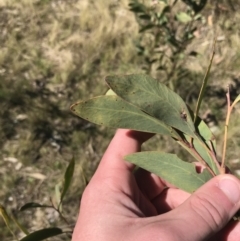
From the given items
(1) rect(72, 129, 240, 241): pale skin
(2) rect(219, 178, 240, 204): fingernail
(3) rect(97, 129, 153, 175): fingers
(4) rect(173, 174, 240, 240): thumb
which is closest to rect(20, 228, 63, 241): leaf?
(1) rect(72, 129, 240, 241): pale skin

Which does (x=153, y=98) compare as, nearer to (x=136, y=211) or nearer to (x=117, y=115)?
(x=117, y=115)

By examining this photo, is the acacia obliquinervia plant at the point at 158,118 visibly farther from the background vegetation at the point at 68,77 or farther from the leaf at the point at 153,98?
the background vegetation at the point at 68,77

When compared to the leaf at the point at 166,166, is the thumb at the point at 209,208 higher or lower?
lower

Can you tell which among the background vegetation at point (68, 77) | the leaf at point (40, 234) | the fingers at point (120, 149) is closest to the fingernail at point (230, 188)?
the fingers at point (120, 149)

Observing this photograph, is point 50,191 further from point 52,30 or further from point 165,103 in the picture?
point 165,103

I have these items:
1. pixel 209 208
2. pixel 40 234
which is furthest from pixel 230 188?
pixel 40 234

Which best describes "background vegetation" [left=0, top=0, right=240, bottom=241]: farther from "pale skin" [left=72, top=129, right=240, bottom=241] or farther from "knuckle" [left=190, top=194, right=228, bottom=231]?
"knuckle" [left=190, top=194, right=228, bottom=231]

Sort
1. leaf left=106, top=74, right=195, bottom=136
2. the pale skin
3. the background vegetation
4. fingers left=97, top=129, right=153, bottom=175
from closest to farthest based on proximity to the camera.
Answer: leaf left=106, top=74, right=195, bottom=136 → the pale skin → fingers left=97, top=129, right=153, bottom=175 → the background vegetation
